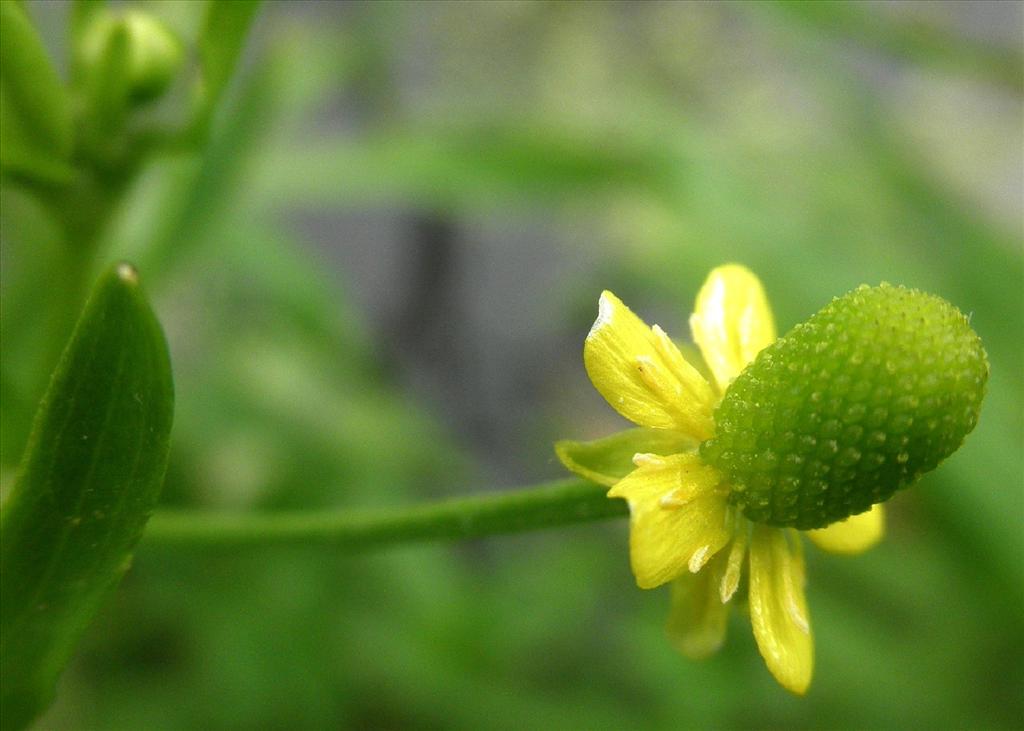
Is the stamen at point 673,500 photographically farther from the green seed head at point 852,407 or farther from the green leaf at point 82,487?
the green leaf at point 82,487

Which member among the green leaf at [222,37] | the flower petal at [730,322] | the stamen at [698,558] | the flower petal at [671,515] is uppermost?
the green leaf at [222,37]

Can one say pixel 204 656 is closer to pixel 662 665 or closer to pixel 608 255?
pixel 662 665

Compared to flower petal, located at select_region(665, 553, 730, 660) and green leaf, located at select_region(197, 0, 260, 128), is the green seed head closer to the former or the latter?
flower petal, located at select_region(665, 553, 730, 660)

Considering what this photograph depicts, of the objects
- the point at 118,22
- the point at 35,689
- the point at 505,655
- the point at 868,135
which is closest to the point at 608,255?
the point at 868,135

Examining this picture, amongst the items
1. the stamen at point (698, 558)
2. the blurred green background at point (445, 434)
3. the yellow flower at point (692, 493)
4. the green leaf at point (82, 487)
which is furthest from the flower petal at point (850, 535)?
the blurred green background at point (445, 434)

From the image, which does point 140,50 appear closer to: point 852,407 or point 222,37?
point 222,37

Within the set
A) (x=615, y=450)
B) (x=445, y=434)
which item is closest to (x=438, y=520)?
(x=615, y=450)

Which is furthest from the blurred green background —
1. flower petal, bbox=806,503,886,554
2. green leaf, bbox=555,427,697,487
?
flower petal, bbox=806,503,886,554
